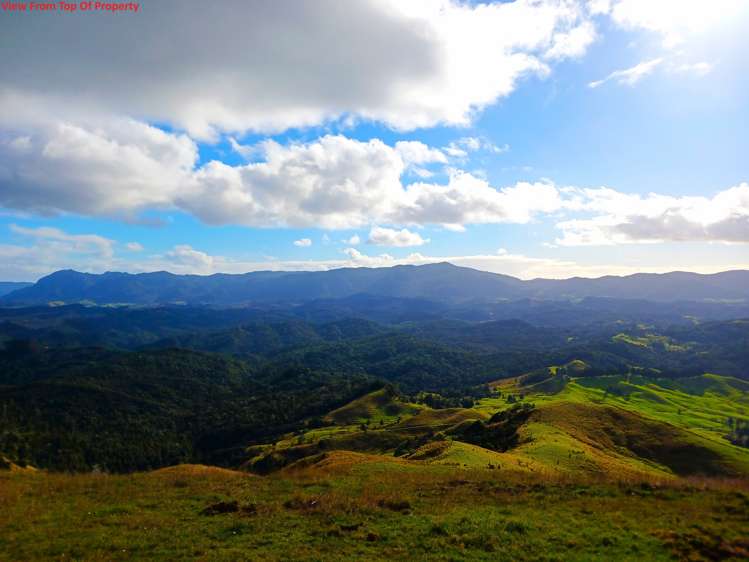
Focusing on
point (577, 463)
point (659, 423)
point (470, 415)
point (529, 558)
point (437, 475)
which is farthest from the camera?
point (470, 415)

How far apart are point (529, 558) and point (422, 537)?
16.6 ft

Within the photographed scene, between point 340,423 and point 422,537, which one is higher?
point 422,537

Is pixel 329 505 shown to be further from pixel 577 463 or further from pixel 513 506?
pixel 577 463

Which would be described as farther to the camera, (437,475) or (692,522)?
(437,475)

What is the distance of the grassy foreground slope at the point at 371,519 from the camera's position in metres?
19.4

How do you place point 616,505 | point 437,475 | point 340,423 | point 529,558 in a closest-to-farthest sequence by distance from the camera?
point 529,558 < point 616,505 < point 437,475 < point 340,423

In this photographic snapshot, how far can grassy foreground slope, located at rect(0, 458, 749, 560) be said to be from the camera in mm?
19359

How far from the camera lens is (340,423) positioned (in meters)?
191

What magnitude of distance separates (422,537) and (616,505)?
522 inches

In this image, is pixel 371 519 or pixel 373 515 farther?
pixel 373 515

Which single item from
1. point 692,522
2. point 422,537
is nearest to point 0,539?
point 422,537

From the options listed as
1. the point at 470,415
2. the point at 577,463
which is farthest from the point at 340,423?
the point at 577,463

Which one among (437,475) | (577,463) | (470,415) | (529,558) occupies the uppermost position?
(529,558)

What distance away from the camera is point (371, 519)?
23625mm
